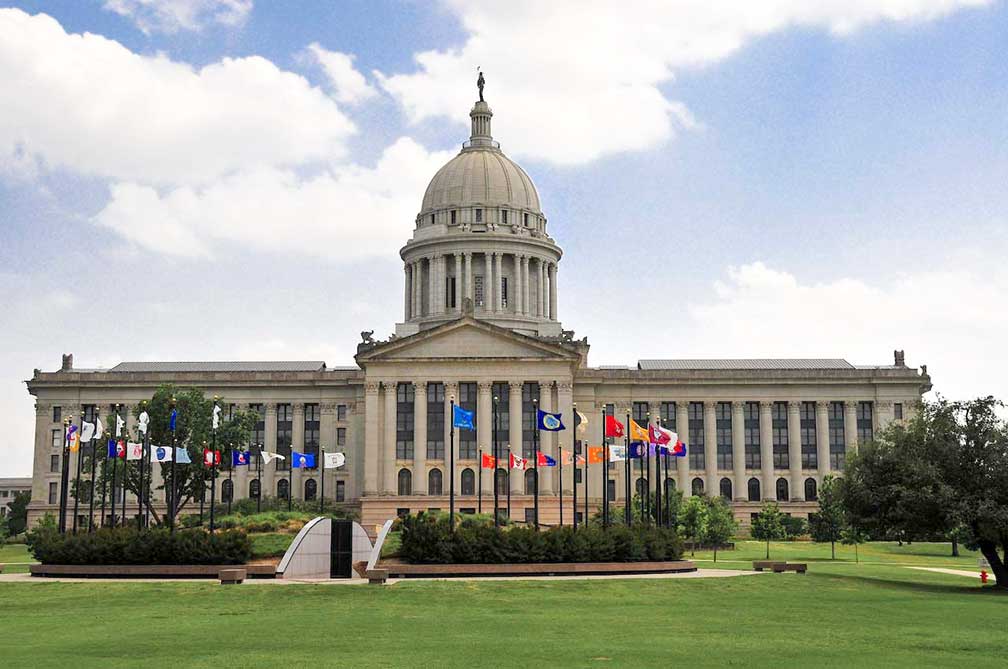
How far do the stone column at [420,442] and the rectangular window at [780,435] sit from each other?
3620cm

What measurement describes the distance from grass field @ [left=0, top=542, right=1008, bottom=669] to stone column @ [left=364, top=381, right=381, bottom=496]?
59.6 metres

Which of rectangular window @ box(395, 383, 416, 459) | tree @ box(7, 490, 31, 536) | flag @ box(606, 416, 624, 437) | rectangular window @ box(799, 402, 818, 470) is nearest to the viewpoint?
flag @ box(606, 416, 624, 437)

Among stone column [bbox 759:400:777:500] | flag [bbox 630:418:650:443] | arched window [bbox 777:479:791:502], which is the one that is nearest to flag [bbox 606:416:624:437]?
flag [bbox 630:418:650:443]

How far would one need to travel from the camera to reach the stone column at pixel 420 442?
11450 centimetres

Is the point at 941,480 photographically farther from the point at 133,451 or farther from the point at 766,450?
the point at 766,450

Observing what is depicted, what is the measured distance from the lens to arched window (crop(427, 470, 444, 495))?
378 ft

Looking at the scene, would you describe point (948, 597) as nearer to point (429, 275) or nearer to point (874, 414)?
point (874, 414)

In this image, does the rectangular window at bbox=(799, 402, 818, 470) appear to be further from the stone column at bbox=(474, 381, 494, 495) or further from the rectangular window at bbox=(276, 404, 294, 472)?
the rectangular window at bbox=(276, 404, 294, 472)

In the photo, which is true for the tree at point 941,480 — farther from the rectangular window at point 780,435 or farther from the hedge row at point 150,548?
the rectangular window at point 780,435

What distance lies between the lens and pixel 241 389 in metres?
128

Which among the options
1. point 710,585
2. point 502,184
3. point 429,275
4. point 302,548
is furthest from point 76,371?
point 710,585

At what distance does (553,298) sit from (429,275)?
14.1m

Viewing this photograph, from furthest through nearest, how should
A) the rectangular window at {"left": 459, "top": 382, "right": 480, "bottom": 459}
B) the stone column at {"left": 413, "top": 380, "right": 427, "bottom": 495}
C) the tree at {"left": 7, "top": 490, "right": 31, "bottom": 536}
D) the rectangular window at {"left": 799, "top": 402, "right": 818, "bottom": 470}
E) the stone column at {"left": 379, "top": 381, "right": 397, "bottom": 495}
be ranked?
the tree at {"left": 7, "top": 490, "right": 31, "bottom": 536} → the rectangular window at {"left": 799, "top": 402, "right": 818, "bottom": 470} → the rectangular window at {"left": 459, "top": 382, "right": 480, "bottom": 459} → the stone column at {"left": 379, "top": 381, "right": 397, "bottom": 495} → the stone column at {"left": 413, "top": 380, "right": 427, "bottom": 495}

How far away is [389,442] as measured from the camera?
115 metres
